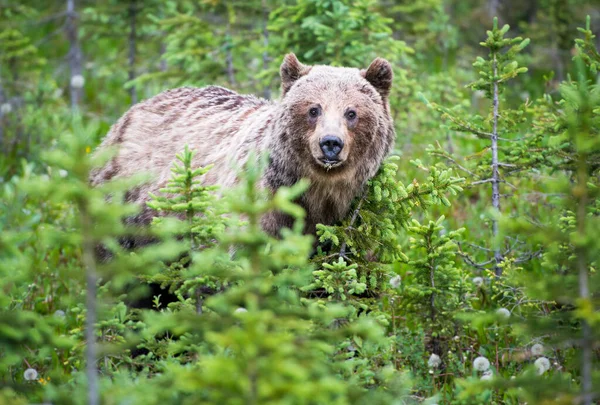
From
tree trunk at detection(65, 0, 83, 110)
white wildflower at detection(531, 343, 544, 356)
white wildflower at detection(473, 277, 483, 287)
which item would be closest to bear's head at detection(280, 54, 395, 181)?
white wildflower at detection(473, 277, 483, 287)

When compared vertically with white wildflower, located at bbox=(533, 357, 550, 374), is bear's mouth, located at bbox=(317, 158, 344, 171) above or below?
above

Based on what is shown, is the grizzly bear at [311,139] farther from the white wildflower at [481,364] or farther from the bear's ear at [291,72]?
the white wildflower at [481,364]

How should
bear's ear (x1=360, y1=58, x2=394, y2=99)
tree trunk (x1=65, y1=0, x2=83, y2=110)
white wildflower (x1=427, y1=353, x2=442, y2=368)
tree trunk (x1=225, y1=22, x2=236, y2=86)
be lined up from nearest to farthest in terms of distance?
white wildflower (x1=427, y1=353, x2=442, y2=368)
bear's ear (x1=360, y1=58, x2=394, y2=99)
tree trunk (x1=225, y1=22, x2=236, y2=86)
tree trunk (x1=65, y1=0, x2=83, y2=110)

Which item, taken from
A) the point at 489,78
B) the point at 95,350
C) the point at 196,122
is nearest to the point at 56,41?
the point at 196,122

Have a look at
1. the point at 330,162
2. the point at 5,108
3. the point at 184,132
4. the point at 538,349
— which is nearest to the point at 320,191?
the point at 330,162

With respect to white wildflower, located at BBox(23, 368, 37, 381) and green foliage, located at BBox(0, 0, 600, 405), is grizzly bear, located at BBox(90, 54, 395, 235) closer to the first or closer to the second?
green foliage, located at BBox(0, 0, 600, 405)

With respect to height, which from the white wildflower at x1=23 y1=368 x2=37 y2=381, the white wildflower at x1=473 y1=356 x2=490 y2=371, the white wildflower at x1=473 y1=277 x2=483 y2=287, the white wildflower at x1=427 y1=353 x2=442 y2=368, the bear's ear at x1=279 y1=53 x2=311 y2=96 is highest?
the bear's ear at x1=279 y1=53 x2=311 y2=96

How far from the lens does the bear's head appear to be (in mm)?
4758

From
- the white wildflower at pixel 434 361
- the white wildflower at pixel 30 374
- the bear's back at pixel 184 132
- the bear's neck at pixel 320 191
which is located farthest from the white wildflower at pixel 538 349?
the white wildflower at pixel 30 374

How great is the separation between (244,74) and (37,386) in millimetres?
6218

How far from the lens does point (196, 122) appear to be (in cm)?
615

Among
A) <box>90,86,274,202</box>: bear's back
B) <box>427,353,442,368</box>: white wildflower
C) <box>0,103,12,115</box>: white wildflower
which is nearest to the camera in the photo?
<box>427,353,442,368</box>: white wildflower

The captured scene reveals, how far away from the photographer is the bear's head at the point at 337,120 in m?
4.76

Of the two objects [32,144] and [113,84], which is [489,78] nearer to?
[32,144]
